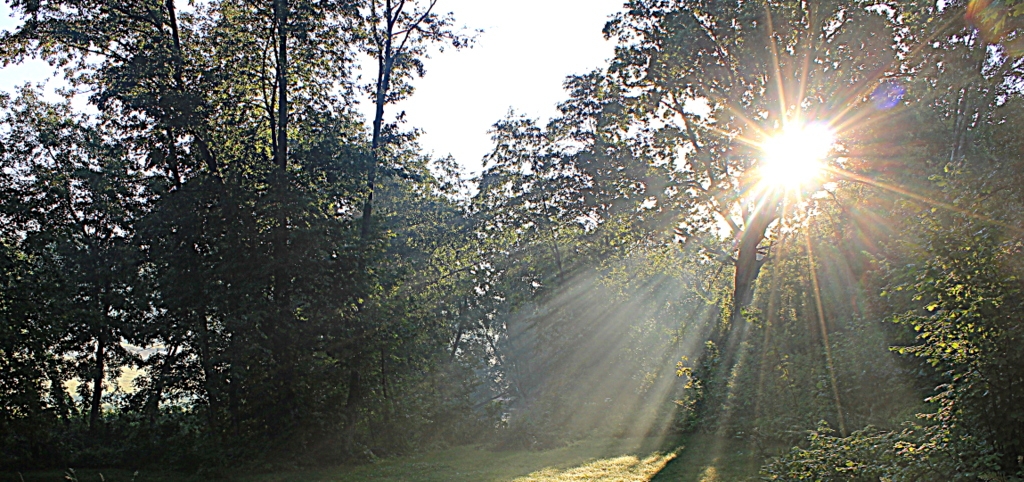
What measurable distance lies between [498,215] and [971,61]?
829 inches

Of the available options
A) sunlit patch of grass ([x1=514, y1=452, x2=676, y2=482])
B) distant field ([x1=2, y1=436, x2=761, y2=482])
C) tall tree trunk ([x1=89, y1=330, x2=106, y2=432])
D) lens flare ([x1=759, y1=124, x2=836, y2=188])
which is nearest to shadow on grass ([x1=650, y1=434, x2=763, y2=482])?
distant field ([x1=2, y1=436, x2=761, y2=482])

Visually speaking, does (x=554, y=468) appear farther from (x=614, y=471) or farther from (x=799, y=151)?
(x=799, y=151)

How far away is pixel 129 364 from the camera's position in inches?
767

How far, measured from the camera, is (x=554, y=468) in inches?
573

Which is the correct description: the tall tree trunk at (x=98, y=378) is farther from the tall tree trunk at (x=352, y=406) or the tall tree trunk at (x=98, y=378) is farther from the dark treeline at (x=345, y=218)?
the tall tree trunk at (x=352, y=406)

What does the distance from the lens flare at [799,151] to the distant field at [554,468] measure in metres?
7.63

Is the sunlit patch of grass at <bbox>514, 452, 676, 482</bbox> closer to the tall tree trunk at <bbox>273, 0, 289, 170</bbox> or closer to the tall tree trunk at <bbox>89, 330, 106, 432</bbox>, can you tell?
the tall tree trunk at <bbox>273, 0, 289, 170</bbox>

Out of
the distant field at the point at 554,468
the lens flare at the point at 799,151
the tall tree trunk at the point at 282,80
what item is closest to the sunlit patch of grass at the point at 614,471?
the distant field at the point at 554,468

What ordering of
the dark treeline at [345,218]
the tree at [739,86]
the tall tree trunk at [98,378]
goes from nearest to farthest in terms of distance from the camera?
1. the dark treeline at [345,218]
2. the tree at [739,86]
3. the tall tree trunk at [98,378]

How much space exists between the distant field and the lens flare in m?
7.63

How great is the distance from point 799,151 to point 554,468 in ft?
35.1

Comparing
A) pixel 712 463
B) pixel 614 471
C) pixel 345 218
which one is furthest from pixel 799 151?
pixel 345 218

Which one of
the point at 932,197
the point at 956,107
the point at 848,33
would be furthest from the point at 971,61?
the point at 932,197

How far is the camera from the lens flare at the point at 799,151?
17219 millimetres
